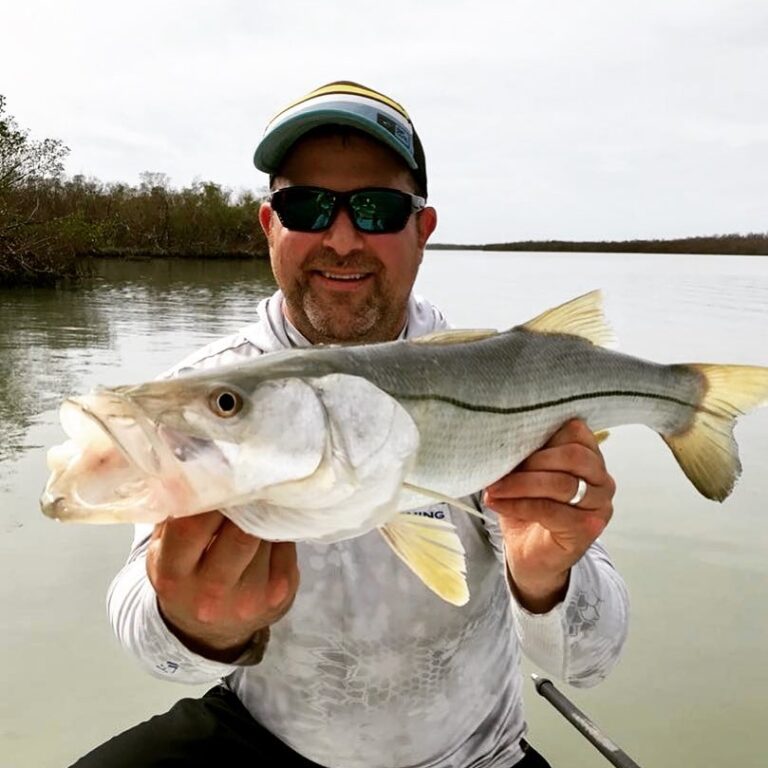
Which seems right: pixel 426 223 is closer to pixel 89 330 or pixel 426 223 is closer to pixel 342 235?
pixel 342 235

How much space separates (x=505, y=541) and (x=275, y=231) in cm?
143

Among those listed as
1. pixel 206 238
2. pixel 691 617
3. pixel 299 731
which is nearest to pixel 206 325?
pixel 691 617

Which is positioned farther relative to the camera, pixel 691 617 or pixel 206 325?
pixel 206 325

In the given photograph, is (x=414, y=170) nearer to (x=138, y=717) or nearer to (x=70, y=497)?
(x=70, y=497)

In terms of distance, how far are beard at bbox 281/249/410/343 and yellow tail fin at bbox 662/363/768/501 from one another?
3.58ft

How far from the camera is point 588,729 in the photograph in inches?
118

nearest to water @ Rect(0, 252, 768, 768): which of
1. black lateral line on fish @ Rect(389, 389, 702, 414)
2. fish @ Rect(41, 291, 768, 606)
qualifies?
black lateral line on fish @ Rect(389, 389, 702, 414)

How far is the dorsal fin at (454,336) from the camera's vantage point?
74.6 inches

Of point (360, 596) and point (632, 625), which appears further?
point (632, 625)

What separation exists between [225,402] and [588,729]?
2291mm

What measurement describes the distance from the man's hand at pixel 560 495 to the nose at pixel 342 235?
1.14 m

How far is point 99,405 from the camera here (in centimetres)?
134

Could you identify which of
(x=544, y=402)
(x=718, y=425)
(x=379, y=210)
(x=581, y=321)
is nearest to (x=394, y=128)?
(x=379, y=210)

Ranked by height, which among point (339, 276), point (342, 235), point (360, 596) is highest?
point (342, 235)
